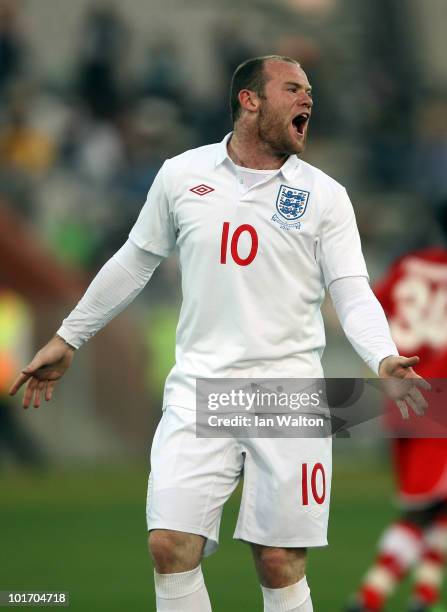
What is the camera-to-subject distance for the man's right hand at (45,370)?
19.0ft

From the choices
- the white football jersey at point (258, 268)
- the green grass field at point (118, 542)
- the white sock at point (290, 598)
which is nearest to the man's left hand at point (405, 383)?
the white football jersey at point (258, 268)

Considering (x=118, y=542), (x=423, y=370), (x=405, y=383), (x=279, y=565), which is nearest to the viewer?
(x=405, y=383)

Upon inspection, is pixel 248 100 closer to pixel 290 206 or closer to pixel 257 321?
pixel 290 206

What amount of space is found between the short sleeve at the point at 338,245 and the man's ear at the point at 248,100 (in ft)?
1.51

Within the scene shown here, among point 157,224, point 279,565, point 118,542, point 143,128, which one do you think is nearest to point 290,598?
point 279,565

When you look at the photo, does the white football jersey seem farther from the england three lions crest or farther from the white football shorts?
the white football shorts

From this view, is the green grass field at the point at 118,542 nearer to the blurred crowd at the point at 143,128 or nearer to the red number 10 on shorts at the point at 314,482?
the red number 10 on shorts at the point at 314,482

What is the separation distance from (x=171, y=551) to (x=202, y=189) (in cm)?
134

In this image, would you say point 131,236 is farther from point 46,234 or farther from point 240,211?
point 46,234

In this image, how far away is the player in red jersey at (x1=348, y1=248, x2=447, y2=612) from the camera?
802 cm

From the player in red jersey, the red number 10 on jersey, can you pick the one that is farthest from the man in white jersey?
the player in red jersey

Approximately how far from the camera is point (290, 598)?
18.1 ft

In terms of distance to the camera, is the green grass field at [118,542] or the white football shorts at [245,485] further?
the green grass field at [118,542]

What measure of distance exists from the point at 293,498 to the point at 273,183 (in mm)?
1162
